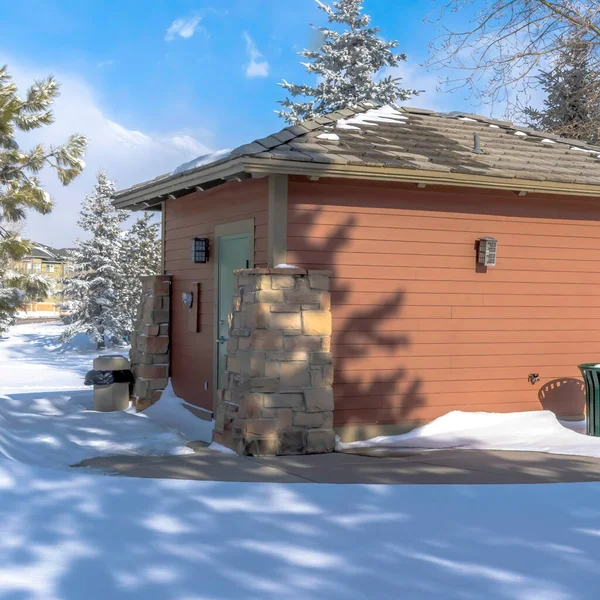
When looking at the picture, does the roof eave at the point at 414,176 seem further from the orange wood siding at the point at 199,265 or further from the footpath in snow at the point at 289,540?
the footpath in snow at the point at 289,540

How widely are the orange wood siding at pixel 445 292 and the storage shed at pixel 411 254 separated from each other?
0.05 ft

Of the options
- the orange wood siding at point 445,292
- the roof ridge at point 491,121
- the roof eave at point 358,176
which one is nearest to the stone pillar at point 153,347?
the roof eave at point 358,176

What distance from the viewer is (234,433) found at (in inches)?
288

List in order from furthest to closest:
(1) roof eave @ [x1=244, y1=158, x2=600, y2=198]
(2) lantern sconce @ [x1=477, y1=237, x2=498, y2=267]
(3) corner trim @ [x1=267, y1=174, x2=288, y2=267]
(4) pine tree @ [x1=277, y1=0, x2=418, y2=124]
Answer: (4) pine tree @ [x1=277, y1=0, x2=418, y2=124] < (2) lantern sconce @ [x1=477, y1=237, x2=498, y2=267] < (3) corner trim @ [x1=267, y1=174, x2=288, y2=267] < (1) roof eave @ [x1=244, y1=158, x2=600, y2=198]

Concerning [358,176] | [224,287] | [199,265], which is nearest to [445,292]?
[358,176]

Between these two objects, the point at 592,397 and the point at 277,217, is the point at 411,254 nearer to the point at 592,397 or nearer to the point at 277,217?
the point at 277,217

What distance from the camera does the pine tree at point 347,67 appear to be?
23609 millimetres

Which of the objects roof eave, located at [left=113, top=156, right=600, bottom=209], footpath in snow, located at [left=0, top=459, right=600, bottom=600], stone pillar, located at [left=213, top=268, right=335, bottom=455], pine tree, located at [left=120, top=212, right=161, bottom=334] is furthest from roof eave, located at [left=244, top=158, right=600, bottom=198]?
pine tree, located at [left=120, top=212, right=161, bottom=334]

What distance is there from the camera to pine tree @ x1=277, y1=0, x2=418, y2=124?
77.5ft

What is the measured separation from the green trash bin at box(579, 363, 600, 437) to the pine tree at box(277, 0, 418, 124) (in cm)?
1660

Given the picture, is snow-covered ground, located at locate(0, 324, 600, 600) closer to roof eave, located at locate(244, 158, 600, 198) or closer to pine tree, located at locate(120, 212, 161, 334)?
roof eave, located at locate(244, 158, 600, 198)

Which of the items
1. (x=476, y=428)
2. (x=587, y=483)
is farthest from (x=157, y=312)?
(x=587, y=483)

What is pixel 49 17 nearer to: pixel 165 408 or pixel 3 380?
pixel 3 380

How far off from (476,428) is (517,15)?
7.02m
